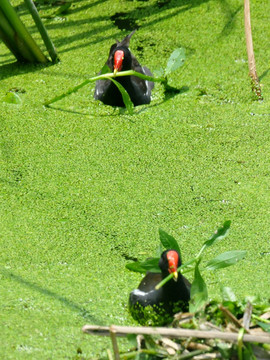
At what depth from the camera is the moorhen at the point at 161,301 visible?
5.49 feet

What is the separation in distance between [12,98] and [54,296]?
130cm

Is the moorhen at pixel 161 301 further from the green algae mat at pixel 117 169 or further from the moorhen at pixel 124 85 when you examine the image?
the moorhen at pixel 124 85

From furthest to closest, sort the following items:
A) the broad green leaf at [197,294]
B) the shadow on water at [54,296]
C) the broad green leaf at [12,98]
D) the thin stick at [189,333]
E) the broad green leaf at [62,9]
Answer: the broad green leaf at [62,9] < the broad green leaf at [12,98] < the shadow on water at [54,296] < the broad green leaf at [197,294] < the thin stick at [189,333]

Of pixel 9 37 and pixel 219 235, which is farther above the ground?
pixel 9 37

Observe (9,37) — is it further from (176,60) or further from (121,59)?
(176,60)

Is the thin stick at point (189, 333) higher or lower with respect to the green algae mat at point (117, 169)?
higher

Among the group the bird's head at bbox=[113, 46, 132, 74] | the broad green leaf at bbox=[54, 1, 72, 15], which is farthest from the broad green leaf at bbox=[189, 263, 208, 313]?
the broad green leaf at bbox=[54, 1, 72, 15]

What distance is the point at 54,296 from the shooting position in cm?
172

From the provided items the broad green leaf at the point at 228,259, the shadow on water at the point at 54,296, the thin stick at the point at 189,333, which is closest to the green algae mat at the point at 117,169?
the shadow on water at the point at 54,296

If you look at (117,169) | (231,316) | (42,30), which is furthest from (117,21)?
(231,316)

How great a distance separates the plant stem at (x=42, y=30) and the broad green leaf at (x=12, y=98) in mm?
349

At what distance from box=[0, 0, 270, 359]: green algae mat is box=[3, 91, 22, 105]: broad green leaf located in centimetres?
2

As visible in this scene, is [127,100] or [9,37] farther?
[9,37]

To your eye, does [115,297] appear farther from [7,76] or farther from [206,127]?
[7,76]
